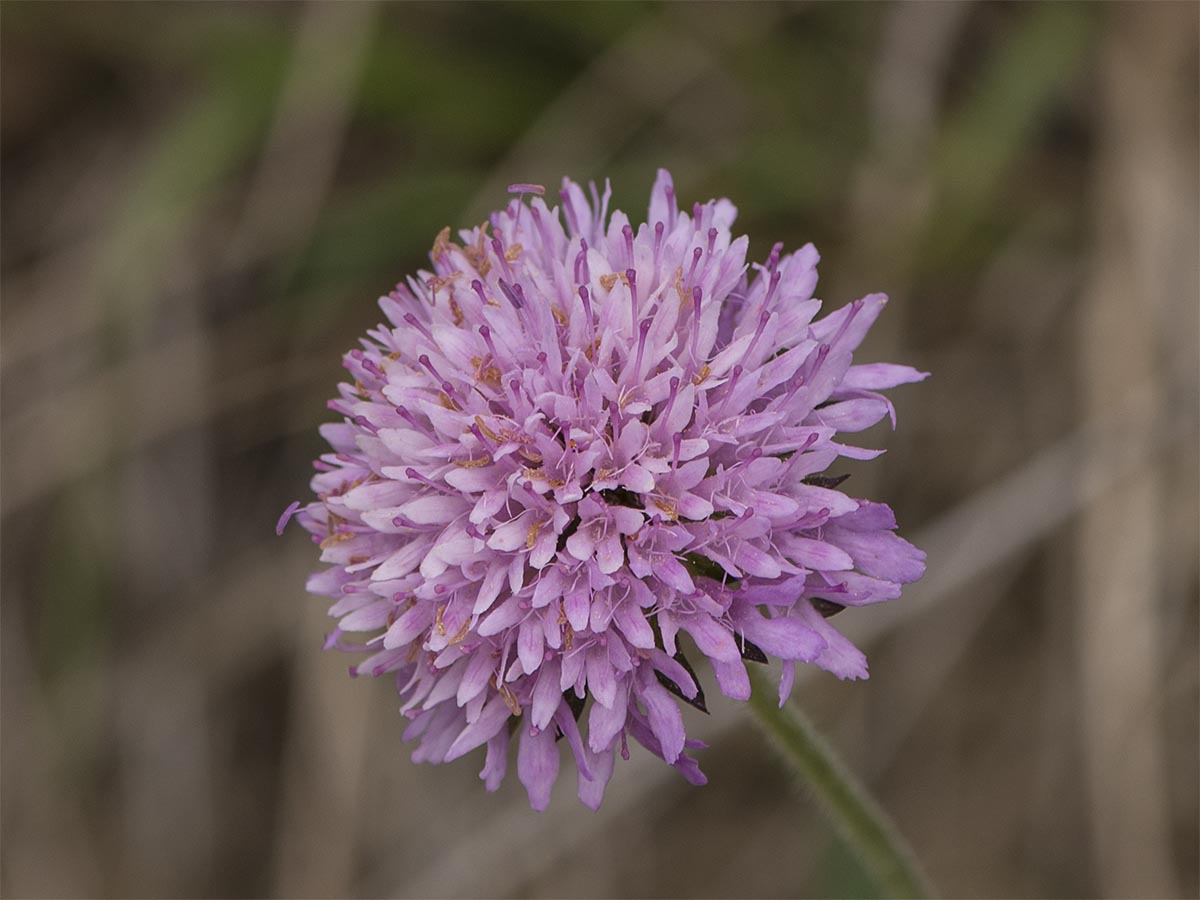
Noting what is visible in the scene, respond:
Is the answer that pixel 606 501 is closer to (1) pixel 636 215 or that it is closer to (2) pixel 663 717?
(2) pixel 663 717

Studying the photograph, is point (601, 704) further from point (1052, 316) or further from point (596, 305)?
point (1052, 316)

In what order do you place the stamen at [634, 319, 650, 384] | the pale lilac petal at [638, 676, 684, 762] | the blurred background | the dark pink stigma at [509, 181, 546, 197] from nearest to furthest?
1. the pale lilac petal at [638, 676, 684, 762]
2. the stamen at [634, 319, 650, 384]
3. the dark pink stigma at [509, 181, 546, 197]
4. the blurred background

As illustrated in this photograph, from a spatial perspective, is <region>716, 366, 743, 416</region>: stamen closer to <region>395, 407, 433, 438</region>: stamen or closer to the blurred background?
<region>395, 407, 433, 438</region>: stamen

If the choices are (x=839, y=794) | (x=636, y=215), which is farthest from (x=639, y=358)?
(x=636, y=215)

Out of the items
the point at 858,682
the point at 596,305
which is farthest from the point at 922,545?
the point at 596,305

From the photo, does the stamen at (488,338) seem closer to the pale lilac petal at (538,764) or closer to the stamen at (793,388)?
the stamen at (793,388)

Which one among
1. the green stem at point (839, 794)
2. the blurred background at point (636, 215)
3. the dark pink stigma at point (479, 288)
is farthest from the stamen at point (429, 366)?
the blurred background at point (636, 215)

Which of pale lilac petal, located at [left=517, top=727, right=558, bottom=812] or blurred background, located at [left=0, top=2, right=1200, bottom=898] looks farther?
blurred background, located at [left=0, top=2, right=1200, bottom=898]

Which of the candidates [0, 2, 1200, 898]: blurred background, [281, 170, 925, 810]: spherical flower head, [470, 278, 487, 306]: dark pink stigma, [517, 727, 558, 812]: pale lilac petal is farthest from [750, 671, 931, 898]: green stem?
[0, 2, 1200, 898]: blurred background
